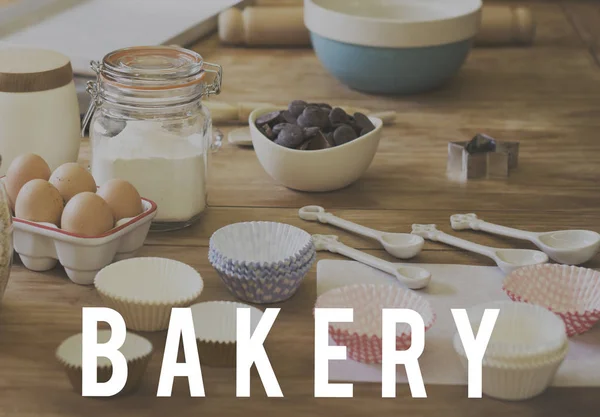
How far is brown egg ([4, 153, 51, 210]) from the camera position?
3.15ft

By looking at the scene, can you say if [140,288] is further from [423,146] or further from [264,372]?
[423,146]

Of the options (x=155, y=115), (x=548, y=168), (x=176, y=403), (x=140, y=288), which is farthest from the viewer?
(x=548, y=168)

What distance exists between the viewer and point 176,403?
0.73m

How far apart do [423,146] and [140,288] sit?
591 millimetres

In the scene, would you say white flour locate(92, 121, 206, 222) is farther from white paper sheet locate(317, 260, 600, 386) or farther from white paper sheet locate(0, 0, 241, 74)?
white paper sheet locate(0, 0, 241, 74)

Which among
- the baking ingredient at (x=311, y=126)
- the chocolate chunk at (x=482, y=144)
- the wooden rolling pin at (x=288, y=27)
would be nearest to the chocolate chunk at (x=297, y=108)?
the baking ingredient at (x=311, y=126)

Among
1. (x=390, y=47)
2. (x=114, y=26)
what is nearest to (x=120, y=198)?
(x=390, y=47)

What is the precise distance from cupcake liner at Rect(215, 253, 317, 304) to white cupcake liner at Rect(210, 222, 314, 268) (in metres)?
0.05

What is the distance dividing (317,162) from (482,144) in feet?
0.89

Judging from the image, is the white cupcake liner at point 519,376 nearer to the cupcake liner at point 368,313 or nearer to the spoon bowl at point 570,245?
the cupcake liner at point 368,313

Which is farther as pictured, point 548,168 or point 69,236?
point 548,168

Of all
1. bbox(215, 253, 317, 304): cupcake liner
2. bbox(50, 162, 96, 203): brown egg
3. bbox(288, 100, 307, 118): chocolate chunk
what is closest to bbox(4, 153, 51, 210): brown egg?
bbox(50, 162, 96, 203): brown egg

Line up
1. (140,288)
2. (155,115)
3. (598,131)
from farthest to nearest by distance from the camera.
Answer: (598,131) < (155,115) < (140,288)

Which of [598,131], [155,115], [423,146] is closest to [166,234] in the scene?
[155,115]
